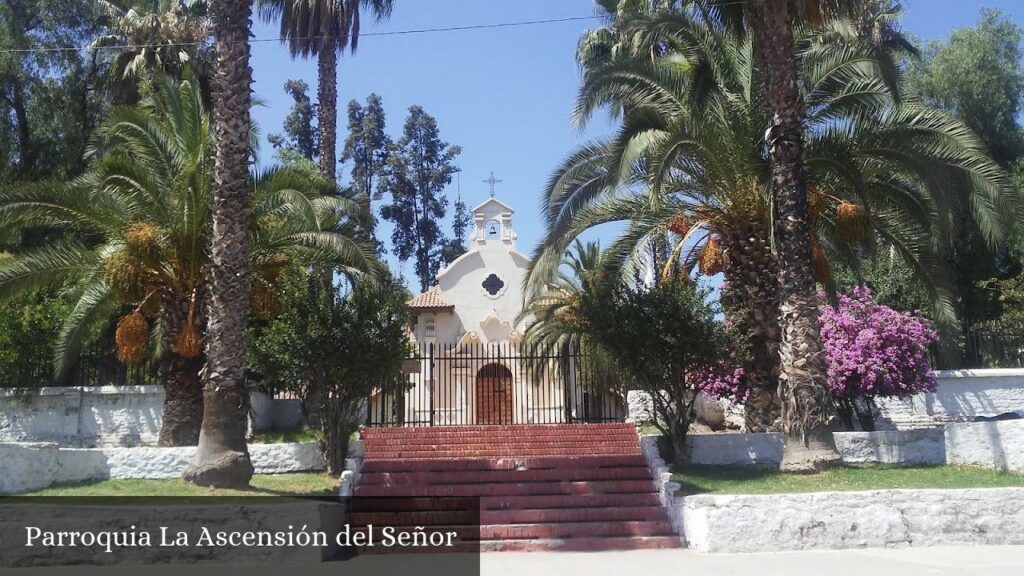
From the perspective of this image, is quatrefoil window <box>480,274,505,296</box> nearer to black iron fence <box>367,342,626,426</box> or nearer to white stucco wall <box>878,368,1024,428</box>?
black iron fence <box>367,342,626,426</box>

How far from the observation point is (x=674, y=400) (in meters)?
13.7

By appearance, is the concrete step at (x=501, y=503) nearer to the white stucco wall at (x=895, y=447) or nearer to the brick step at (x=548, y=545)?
the brick step at (x=548, y=545)

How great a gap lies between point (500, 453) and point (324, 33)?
14.2 m

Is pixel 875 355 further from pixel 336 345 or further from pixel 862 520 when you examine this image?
pixel 336 345

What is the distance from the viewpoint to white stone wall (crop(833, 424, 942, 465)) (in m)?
13.3

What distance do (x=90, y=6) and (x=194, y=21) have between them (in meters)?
4.47

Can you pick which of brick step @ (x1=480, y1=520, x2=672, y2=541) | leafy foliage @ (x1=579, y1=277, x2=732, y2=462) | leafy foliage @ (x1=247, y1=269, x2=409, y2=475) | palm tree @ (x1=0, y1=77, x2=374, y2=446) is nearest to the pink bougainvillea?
leafy foliage @ (x1=579, y1=277, x2=732, y2=462)

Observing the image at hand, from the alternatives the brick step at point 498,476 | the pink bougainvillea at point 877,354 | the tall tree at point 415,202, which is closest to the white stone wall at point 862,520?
the brick step at point 498,476

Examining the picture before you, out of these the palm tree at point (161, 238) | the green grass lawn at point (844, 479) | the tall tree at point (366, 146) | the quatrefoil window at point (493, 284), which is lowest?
the green grass lawn at point (844, 479)

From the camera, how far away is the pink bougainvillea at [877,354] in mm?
15820

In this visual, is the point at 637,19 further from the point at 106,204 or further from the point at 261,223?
the point at 106,204

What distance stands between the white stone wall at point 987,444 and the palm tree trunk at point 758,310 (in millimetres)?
2853

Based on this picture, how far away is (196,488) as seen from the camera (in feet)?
36.1

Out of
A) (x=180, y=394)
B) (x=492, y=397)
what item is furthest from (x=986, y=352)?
(x=180, y=394)
